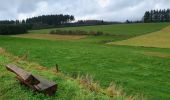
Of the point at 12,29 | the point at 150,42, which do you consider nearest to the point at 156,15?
the point at 12,29

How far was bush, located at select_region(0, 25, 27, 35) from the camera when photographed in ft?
333

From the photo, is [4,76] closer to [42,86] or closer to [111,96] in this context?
[42,86]

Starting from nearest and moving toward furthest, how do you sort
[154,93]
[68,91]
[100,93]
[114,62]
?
[68,91]
[100,93]
[154,93]
[114,62]

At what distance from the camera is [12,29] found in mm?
103562

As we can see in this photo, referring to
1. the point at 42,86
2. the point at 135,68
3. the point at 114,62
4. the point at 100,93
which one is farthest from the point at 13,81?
the point at 114,62

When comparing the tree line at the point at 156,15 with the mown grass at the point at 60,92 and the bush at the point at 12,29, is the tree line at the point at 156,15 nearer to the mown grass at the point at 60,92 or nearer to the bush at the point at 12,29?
the bush at the point at 12,29

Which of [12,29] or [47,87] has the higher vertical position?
[47,87]

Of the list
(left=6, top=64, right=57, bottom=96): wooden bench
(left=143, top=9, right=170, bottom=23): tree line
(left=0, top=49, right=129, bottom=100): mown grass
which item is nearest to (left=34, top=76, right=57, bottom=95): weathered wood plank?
(left=6, top=64, right=57, bottom=96): wooden bench

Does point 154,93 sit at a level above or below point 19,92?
below

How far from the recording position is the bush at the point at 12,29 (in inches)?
3996

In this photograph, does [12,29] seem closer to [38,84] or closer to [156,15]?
[156,15]

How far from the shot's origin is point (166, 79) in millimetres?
22578

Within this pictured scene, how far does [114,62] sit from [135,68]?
3511mm

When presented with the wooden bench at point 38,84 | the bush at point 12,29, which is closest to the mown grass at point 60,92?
the wooden bench at point 38,84
